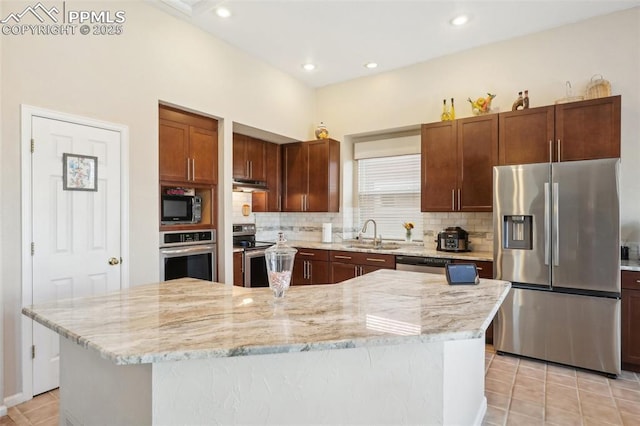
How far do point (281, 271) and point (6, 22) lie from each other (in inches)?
104

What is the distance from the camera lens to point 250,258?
434 centimetres

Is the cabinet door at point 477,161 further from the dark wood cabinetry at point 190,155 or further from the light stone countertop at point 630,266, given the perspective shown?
the dark wood cabinetry at point 190,155

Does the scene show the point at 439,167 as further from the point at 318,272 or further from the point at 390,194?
the point at 318,272

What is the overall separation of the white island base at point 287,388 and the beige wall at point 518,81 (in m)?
3.10

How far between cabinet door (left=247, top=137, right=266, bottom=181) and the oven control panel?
3.89 feet

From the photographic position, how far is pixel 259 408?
4.19 ft

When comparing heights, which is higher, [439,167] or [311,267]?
[439,167]

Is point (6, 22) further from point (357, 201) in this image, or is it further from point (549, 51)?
point (549, 51)

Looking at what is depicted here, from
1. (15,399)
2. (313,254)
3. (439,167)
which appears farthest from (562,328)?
(15,399)

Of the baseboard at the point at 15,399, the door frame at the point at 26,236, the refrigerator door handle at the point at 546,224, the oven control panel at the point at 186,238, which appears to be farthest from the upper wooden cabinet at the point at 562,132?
the baseboard at the point at 15,399

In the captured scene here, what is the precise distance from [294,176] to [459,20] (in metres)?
2.83

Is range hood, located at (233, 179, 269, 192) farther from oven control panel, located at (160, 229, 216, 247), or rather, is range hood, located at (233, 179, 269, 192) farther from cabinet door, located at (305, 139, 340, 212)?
oven control panel, located at (160, 229, 216, 247)

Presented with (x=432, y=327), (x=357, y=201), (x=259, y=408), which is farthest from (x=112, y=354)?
(x=357, y=201)

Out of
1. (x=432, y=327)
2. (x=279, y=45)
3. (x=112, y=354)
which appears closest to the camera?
(x=112, y=354)
